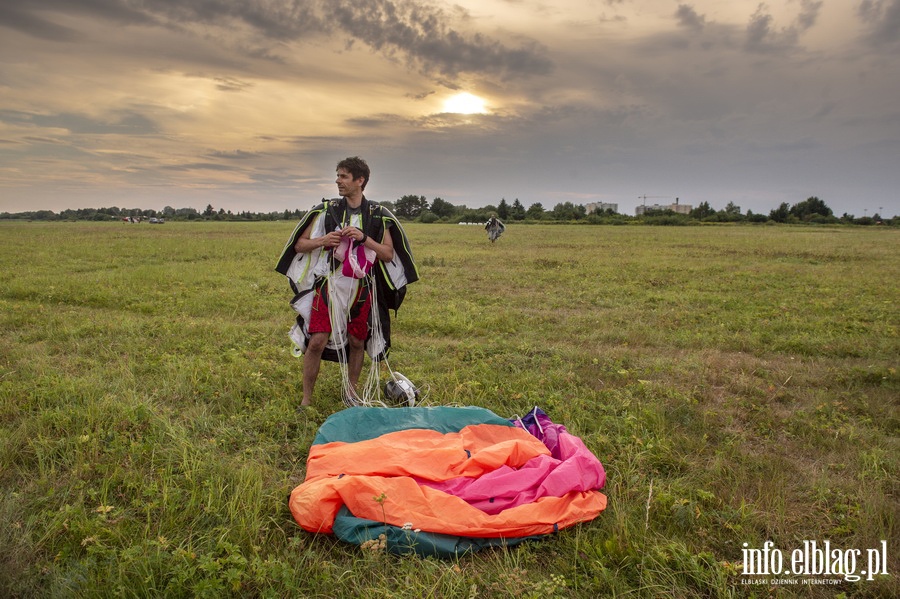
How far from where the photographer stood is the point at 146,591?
8.64 feet

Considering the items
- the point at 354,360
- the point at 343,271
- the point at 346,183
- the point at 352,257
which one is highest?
the point at 346,183

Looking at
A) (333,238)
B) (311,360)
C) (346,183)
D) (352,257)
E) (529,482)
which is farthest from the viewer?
(311,360)

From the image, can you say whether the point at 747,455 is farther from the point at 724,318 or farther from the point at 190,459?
the point at 724,318

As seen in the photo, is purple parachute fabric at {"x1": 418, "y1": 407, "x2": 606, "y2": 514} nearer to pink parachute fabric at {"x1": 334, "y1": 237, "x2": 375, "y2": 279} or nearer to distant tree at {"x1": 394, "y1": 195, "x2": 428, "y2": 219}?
pink parachute fabric at {"x1": 334, "y1": 237, "x2": 375, "y2": 279}

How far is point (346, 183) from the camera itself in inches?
193

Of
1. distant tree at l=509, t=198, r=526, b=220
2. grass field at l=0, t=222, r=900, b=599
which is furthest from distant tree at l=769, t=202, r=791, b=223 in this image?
grass field at l=0, t=222, r=900, b=599

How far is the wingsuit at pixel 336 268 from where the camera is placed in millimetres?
5105

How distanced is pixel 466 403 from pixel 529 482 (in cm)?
191

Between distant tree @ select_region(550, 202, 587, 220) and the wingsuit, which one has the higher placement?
distant tree @ select_region(550, 202, 587, 220)

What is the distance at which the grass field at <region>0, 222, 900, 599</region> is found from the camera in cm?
287

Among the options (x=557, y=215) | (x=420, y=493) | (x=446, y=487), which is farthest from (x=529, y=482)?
(x=557, y=215)

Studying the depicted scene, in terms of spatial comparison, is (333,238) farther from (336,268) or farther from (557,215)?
(557,215)

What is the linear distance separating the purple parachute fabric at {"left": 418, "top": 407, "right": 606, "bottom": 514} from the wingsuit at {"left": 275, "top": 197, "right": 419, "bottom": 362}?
2171 mm

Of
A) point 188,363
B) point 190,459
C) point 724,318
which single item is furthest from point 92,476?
point 724,318
